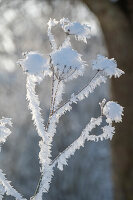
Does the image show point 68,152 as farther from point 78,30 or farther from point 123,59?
→ point 123,59

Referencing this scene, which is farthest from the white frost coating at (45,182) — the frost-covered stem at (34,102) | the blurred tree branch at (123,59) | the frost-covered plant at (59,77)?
the blurred tree branch at (123,59)

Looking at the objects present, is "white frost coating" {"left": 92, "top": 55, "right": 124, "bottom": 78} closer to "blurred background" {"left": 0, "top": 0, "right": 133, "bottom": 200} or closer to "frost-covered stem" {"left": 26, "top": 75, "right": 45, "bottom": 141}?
"frost-covered stem" {"left": 26, "top": 75, "right": 45, "bottom": 141}

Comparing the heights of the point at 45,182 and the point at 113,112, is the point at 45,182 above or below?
below

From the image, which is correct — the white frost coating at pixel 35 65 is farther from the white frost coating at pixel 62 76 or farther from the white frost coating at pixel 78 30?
the white frost coating at pixel 78 30

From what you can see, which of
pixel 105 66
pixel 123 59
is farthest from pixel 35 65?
pixel 123 59

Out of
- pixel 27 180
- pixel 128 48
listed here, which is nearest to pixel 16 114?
pixel 27 180

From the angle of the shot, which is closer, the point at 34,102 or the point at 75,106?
the point at 34,102

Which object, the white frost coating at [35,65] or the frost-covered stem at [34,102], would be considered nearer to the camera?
the white frost coating at [35,65]
